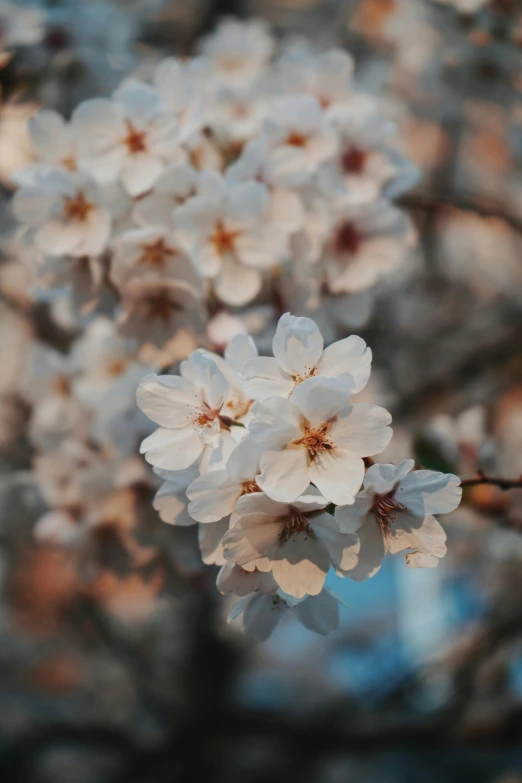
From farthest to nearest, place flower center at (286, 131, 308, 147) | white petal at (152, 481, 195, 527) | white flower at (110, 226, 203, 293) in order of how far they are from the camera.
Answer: flower center at (286, 131, 308, 147), white flower at (110, 226, 203, 293), white petal at (152, 481, 195, 527)

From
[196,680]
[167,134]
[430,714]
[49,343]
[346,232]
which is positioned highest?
[167,134]

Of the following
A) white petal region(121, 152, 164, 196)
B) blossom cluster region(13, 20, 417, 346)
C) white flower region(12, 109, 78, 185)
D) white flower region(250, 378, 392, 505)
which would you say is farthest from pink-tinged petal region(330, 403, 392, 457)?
white flower region(12, 109, 78, 185)

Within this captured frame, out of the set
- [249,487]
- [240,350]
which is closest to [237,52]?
[240,350]

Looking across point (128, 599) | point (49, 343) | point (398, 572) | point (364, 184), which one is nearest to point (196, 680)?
point (128, 599)

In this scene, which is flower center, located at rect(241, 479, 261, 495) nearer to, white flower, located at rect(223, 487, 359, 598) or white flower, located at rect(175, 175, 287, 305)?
white flower, located at rect(223, 487, 359, 598)

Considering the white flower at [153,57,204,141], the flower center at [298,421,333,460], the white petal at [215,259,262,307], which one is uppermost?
the white flower at [153,57,204,141]

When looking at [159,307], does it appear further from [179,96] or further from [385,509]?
[385,509]

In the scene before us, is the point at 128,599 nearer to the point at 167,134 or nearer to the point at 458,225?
the point at 458,225
